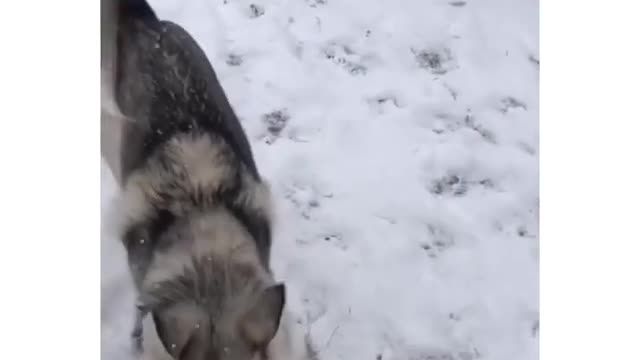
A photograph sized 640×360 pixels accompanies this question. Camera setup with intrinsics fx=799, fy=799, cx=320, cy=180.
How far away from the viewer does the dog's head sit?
2328mm

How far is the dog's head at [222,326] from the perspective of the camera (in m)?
2.33

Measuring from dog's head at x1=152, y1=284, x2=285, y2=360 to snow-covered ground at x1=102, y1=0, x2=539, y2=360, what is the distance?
0.10 m

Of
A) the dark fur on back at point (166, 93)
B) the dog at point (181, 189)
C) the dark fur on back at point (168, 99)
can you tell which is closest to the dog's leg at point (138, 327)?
the dog at point (181, 189)

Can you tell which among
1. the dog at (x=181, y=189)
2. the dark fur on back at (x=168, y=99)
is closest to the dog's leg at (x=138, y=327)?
the dog at (x=181, y=189)

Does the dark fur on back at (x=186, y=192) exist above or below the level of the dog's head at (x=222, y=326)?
above

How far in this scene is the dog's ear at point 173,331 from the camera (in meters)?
2.34

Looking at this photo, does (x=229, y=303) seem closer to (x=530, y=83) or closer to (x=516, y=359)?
(x=516, y=359)

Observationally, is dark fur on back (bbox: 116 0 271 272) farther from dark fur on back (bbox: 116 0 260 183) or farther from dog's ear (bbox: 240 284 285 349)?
dog's ear (bbox: 240 284 285 349)

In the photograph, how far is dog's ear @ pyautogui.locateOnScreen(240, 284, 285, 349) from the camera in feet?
7.74

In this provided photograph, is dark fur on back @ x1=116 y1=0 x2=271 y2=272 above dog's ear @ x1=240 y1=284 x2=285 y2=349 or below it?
above

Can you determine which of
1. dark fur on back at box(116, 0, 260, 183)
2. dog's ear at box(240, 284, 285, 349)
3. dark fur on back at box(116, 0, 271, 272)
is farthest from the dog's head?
dark fur on back at box(116, 0, 260, 183)

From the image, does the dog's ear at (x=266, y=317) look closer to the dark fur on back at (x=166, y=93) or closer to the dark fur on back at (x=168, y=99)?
the dark fur on back at (x=168, y=99)

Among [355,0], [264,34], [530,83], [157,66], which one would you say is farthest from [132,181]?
[530,83]
